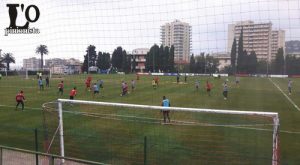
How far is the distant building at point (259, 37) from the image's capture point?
15.2 meters

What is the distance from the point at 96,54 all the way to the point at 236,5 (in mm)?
8804

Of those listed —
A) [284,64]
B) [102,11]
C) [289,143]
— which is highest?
[102,11]

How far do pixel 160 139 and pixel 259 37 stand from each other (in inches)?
240

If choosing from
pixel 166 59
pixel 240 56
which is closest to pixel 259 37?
pixel 240 56

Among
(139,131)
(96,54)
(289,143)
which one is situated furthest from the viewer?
(96,54)

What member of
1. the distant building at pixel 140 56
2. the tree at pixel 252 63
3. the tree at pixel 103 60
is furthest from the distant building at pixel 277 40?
the tree at pixel 103 60

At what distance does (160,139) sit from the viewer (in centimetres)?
1688

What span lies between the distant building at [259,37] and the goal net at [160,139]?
304 cm

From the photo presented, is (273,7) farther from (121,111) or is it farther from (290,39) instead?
(121,111)

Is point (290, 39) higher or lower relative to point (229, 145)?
higher

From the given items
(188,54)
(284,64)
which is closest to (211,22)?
(188,54)

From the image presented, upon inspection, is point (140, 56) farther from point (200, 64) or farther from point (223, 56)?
point (223, 56)

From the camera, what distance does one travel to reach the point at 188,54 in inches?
704

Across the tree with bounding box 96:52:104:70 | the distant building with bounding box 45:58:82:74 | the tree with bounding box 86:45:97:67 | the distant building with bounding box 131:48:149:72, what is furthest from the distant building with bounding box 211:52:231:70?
the distant building with bounding box 45:58:82:74
